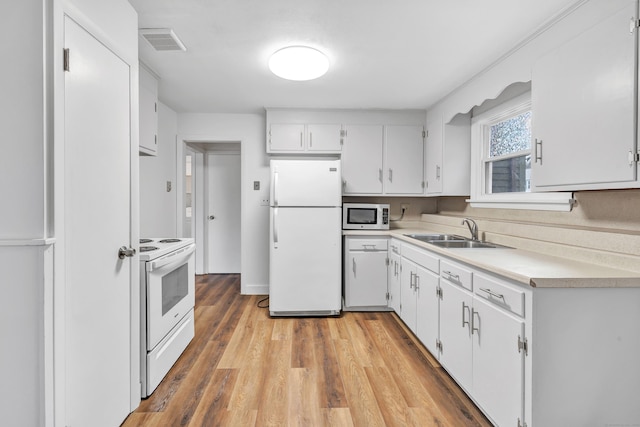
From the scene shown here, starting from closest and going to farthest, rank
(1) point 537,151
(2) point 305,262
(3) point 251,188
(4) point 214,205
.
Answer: (1) point 537,151 < (2) point 305,262 < (3) point 251,188 < (4) point 214,205

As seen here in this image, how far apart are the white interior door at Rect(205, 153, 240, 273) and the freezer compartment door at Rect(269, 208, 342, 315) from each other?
1.94 m

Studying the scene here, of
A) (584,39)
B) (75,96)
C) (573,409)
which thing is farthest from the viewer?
(584,39)

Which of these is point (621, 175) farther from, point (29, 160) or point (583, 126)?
point (29, 160)

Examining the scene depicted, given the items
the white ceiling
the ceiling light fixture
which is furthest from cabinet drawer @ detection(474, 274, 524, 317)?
the ceiling light fixture

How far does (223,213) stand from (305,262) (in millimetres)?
2232

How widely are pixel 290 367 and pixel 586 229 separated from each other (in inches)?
82.7

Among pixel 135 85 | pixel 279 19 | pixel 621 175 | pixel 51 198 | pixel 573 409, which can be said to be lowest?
pixel 573 409

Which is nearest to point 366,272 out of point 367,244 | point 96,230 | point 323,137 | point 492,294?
point 367,244

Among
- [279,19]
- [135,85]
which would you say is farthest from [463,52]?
[135,85]

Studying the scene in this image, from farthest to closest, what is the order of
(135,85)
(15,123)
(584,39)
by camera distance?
1. (135,85)
2. (584,39)
3. (15,123)

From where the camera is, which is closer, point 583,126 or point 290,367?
point 583,126

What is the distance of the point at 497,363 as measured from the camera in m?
1.64

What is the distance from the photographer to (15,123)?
3.72 feet

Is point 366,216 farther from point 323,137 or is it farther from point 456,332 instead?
point 456,332
